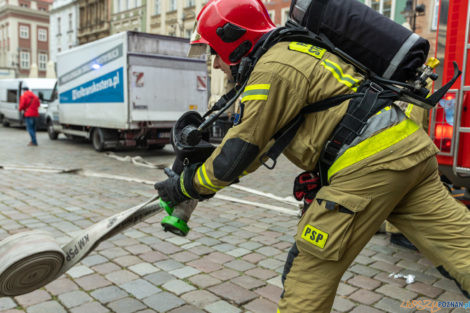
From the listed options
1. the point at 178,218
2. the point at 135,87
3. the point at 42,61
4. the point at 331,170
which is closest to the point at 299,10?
the point at 331,170

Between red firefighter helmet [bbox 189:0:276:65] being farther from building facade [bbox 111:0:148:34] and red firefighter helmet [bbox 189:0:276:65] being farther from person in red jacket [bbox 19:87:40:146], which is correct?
building facade [bbox 111:0:148:34]

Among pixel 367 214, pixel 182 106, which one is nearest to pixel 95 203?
pixel 367 214

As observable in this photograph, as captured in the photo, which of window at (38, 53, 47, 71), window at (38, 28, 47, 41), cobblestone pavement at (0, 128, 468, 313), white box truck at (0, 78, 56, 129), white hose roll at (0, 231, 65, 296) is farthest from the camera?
window at (38, 28, 47, 41)

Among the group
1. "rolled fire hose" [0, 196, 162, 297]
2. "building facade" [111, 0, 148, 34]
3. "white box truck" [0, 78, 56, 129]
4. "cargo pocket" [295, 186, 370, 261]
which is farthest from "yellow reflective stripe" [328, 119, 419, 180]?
"building facade" [111, 0, 148, 34]

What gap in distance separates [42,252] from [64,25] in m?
55.6

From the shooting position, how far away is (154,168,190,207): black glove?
2027mm

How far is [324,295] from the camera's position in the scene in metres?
1.72

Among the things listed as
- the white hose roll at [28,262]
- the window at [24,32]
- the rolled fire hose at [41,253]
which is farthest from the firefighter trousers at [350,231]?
the window at [24,32]

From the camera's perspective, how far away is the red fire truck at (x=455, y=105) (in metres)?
3.88

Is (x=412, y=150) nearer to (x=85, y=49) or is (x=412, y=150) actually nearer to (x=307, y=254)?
(x=307, y=254)

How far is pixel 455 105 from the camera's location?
12.8 feet

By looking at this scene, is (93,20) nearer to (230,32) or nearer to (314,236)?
(230,32)

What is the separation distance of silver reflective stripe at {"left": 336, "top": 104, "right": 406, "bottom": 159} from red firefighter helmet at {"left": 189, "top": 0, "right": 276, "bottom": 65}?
2.30 feet

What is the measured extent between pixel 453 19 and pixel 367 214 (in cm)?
307
